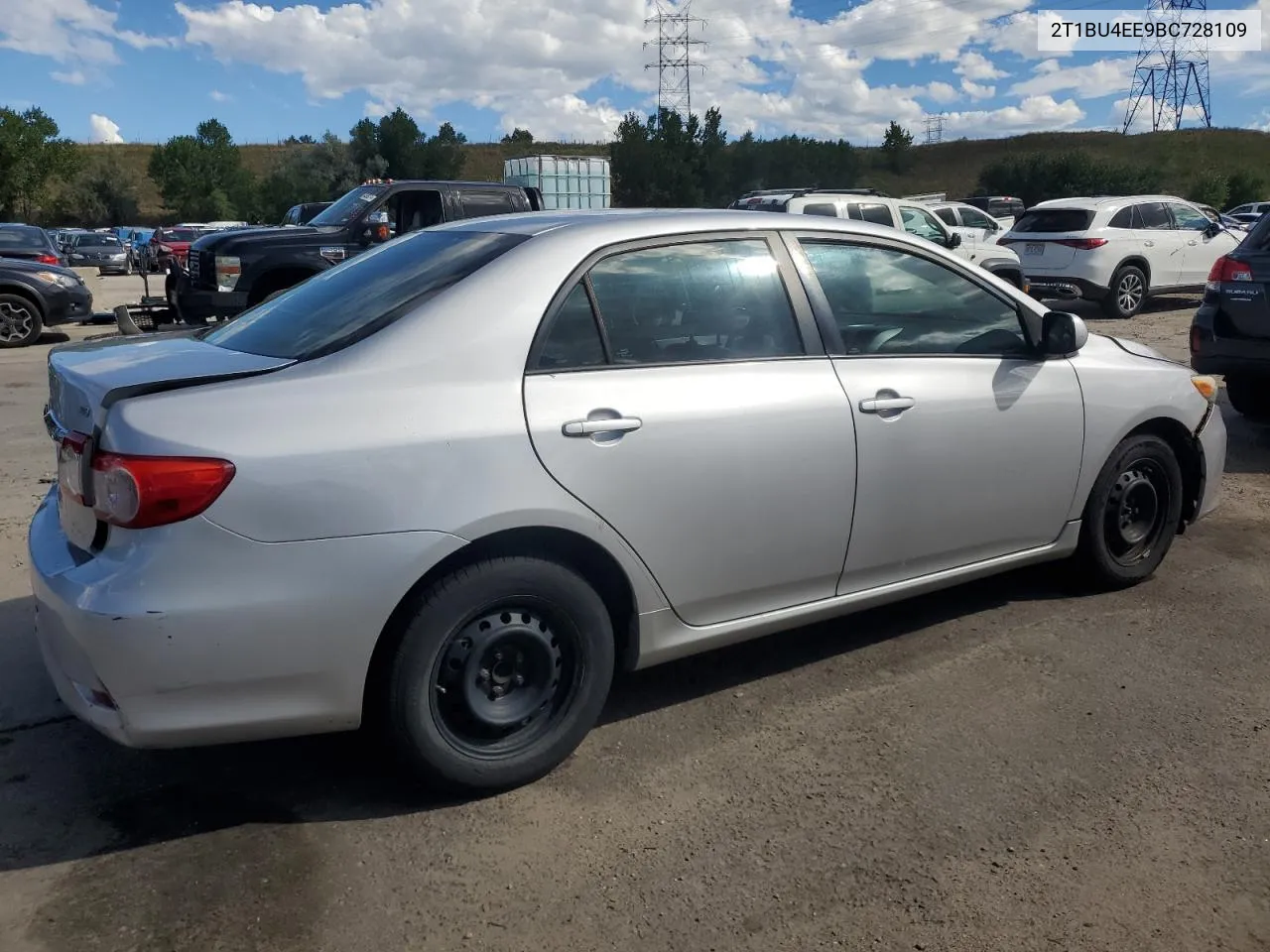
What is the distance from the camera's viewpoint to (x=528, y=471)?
300 centimetres

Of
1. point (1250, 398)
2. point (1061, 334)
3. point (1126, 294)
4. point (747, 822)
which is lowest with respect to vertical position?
point (747, 822)

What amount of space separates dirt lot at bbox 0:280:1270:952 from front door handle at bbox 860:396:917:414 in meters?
0.99

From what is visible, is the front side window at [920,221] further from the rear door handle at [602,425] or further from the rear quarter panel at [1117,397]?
the rear door handle at [602,425]

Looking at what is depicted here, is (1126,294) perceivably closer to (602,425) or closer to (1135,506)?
(1135,506)

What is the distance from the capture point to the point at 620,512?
3.18m

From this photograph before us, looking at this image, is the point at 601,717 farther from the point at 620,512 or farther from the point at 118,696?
the point at 118,696

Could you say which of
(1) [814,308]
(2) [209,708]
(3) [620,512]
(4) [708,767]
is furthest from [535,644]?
(1) [814,308]

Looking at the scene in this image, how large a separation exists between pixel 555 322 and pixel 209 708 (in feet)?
4.63

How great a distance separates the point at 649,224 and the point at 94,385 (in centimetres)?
173

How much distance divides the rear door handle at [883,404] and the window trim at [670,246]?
0.23 meters

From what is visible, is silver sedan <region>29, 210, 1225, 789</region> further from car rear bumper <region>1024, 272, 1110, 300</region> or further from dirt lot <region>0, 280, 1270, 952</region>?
car rear bumper <region>1024, 272, 1110, 300</region>

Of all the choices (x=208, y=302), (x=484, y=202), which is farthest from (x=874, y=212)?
(x=208, y=302)

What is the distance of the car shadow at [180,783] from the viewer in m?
2.98

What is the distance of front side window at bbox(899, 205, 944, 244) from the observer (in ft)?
52.0
